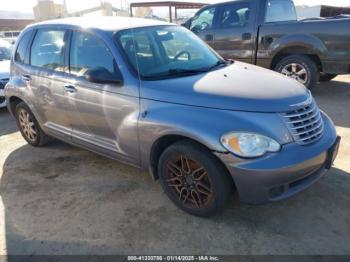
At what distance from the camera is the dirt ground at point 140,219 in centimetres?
282

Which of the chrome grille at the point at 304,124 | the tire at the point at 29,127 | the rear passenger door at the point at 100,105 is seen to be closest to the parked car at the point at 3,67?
the tire at the point at 29,127

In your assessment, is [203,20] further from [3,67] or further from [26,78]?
[26,78]

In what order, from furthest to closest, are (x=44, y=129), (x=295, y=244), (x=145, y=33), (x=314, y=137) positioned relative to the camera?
(x=44, y=129) → (x=145, y=33) → (x=314, y=137) → (x=295, y=244)

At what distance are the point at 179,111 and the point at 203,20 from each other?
591 cm

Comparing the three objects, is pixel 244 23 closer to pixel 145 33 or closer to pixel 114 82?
pixel 145 33

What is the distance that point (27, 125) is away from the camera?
16.6 ft

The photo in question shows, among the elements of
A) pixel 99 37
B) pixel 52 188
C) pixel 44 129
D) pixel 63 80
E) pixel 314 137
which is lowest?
pixel 52 188

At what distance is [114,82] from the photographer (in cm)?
333

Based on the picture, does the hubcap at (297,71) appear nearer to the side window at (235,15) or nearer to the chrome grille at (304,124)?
the side window at (235,15)

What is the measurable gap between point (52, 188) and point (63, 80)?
1.24 meters

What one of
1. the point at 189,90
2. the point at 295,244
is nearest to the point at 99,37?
the point at 189,90

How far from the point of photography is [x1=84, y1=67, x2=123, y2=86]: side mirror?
3.30 meters

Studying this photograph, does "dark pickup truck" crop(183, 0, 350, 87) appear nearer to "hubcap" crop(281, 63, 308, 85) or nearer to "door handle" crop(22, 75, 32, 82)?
"hubcap" crop(281, 63, 308, 85)

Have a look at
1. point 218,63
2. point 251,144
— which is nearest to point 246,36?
point 218,63
